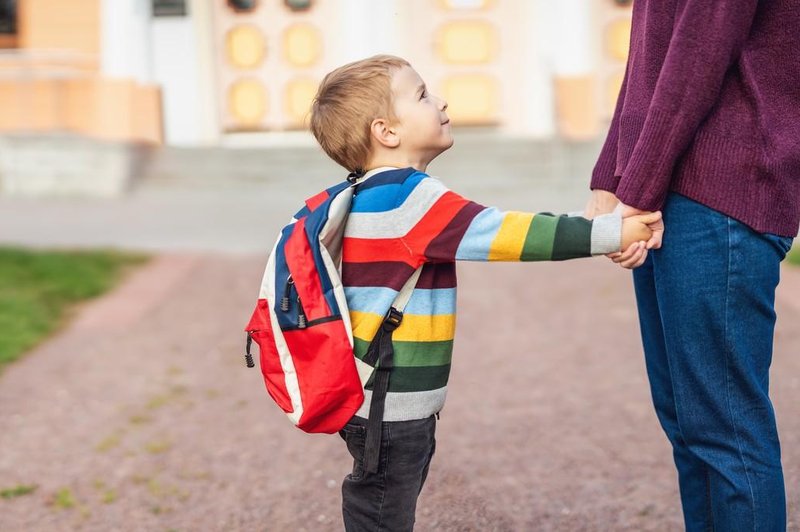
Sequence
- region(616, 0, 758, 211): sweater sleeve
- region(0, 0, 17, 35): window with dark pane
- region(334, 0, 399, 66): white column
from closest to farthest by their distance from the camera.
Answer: region(616, 0, 758, 211): sweater sleeve, region(334, 0, 399, 66): white column, region(0, 0, 17, 35): window with dark pane

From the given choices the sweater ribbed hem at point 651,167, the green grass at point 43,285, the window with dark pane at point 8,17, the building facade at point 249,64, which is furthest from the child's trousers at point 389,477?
the window with dark pane at point 8,17

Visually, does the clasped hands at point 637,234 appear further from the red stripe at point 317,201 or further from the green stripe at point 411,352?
the red stripe at point 317,201

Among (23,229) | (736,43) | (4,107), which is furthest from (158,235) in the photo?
(736,43)

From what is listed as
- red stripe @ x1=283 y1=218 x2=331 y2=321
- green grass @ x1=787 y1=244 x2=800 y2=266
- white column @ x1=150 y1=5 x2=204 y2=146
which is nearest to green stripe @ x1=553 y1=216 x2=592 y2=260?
red stripe @ x1=283 y1=218 x2=331 y2=321

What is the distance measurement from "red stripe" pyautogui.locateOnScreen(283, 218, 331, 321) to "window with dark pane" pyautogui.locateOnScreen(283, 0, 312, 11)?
11.3 m

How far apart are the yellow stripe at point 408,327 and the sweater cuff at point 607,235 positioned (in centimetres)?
41

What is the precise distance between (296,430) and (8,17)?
1108cm

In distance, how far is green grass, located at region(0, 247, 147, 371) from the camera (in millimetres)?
6309

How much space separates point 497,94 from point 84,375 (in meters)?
8.65

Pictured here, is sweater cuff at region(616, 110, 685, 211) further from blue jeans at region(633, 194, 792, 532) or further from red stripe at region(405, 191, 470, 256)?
red stripe at region(405, 191, 470, 256)

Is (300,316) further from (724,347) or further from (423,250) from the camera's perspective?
(724,347)

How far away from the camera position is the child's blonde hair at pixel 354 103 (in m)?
2.32

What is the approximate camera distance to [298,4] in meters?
13.2

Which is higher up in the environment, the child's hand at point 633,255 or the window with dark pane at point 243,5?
the window with dark pane at point 243,5
